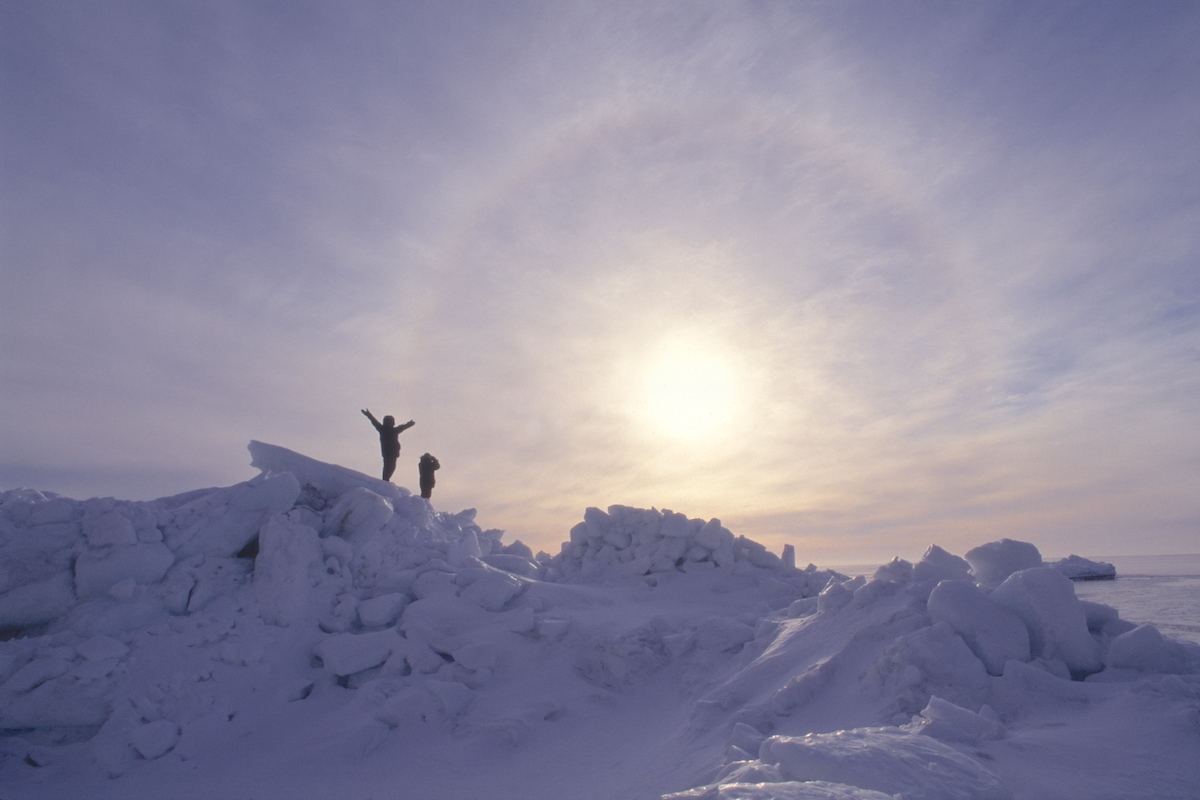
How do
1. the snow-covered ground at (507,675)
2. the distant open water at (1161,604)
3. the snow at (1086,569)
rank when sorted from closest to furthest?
the snow-covered ground at (507,675) → the distant open water at (1161,604) → the snow at (1086,569)

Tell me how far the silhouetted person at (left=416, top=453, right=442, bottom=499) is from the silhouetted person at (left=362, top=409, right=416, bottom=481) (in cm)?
96

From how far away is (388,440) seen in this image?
14273 mm

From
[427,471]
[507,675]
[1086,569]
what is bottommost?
[507,675]

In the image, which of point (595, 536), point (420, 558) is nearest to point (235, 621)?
Result: point (420, 558)

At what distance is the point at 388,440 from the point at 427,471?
1386mm

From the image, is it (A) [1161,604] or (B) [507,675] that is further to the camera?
(A) [1161,604]

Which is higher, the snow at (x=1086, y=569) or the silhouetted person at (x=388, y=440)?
the silhouetted person at (x=388, y=440)

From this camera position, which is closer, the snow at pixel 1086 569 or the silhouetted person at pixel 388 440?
the silhouetted person at pixel 388 440

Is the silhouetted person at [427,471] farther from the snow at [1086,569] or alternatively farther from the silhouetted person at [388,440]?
the snow at [1086,569]

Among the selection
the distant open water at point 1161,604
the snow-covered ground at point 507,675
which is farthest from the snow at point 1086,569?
the snow-covered ground at point 507,675

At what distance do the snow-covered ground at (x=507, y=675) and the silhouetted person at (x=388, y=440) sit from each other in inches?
171

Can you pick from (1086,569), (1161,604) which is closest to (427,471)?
(1161,604)

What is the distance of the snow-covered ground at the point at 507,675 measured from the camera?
370 cm

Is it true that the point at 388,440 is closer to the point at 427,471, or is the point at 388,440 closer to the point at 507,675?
the point at 427,471
